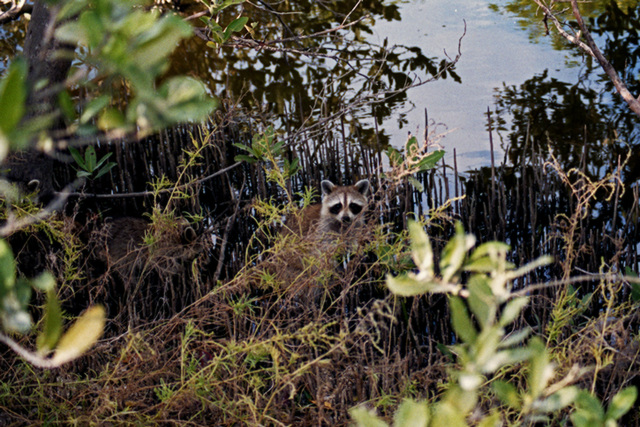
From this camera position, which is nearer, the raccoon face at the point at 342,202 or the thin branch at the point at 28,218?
the thin branch at the point at 28,218

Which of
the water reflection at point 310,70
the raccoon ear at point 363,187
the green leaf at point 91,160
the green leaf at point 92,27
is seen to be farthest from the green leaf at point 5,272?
the water reflection at point 310,70

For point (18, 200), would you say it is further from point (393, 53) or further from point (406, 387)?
point (393, 53)

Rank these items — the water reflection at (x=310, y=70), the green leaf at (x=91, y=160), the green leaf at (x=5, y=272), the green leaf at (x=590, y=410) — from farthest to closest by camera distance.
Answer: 1. the water reflection at (x=310, y=70)
2. the green leaf at (x=91, y=160)
3. the green leaf at (x=590, y=410)
4. the green leaf at (x=5, y=272)

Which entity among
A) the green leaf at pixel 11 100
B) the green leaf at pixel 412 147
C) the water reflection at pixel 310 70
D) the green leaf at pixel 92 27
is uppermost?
the green leaf at pixel 92 27

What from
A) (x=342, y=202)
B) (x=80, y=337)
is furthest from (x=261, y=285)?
(x=80, y=337)

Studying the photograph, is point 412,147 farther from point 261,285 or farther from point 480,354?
point 480,354

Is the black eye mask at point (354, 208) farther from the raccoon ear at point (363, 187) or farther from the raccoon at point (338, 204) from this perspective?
the raccoon ear at point (363, 187)

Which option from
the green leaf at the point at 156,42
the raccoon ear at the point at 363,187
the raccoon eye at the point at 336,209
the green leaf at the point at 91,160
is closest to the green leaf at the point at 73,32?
the green leaf at the point at 156,42

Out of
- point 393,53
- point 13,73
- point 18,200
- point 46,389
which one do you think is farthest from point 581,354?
A: point 393,53

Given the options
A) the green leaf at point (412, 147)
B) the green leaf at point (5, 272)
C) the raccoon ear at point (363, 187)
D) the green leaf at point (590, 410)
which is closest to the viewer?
the green leaf at point (5, 272)

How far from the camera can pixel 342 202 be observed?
4.71 meters

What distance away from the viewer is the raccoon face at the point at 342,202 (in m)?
4.66

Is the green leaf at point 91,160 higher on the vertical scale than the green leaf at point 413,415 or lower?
lower

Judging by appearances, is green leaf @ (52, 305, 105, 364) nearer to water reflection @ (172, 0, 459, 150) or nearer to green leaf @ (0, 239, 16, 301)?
green leaf @ (0, 239, 16, 301)
